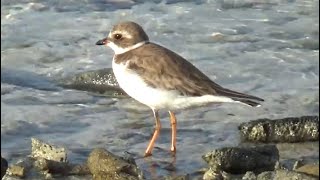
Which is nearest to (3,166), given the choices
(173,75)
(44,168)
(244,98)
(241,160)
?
(44,168)

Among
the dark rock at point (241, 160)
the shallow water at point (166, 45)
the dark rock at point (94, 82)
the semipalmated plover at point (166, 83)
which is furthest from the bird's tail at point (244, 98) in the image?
the dark rock at point (94, 82)

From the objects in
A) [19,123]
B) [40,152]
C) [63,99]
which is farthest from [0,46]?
[40,152]

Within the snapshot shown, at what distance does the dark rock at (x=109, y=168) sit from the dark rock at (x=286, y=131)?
141 centimetres

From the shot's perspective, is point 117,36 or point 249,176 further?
point 117,36

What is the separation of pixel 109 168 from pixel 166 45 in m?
4.35

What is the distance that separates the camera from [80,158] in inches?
281

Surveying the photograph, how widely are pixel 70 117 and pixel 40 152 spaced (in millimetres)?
1523

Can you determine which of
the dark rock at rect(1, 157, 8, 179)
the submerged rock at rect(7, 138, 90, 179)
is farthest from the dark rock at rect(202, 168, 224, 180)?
the dark rock at rect(1, 157, 8, 179)

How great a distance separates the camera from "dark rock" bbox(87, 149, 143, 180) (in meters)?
6.25

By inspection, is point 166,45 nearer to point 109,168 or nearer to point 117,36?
point 117,36

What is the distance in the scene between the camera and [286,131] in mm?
7414

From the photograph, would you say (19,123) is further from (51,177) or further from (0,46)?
(0,46)

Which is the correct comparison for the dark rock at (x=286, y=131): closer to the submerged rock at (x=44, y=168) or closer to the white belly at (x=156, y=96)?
the white belly at (x=156, y=96)

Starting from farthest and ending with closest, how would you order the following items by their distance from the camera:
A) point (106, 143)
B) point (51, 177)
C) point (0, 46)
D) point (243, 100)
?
point (0, 46)
point (106, 143)
point (243, 100)
point (51, 177)
